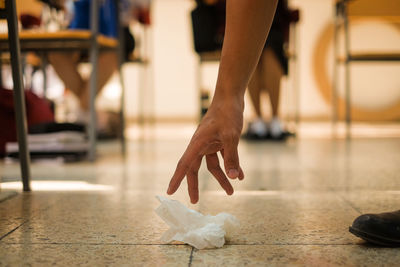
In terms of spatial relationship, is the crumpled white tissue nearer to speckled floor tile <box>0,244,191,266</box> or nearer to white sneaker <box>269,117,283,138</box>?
speckled floor tile <box>0,244,191,266</box>

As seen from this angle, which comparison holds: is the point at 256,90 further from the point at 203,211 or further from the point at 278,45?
the point at 203,211

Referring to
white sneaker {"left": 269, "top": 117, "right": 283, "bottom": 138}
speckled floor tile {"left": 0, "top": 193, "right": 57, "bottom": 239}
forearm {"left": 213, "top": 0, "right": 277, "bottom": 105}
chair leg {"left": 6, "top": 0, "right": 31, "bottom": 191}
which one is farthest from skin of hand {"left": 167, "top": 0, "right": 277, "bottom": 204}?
white sneaker {"left": 269, "top": 117, "right": 283, "bottom": 138}

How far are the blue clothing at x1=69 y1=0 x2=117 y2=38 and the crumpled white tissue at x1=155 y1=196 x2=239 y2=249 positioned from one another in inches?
77.6

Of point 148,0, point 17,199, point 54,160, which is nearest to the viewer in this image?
point 17,199

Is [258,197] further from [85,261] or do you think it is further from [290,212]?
[85,261]

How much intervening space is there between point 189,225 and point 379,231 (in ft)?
0.90

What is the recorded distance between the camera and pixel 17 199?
117cm

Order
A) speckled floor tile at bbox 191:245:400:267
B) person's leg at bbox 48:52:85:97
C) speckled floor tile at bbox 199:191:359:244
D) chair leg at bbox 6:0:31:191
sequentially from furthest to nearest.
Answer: person's leg at bbox 48:52:85:97 < chair leg at bbox 6:0:31:191 < speckled floor tile at bbox 199:191:359:244 < speckled floor tile at bbox 191:245:400:267

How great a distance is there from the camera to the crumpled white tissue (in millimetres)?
749

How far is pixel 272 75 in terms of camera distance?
130 inches

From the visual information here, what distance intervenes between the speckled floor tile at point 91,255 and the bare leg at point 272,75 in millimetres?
2587

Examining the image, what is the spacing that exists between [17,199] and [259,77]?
7.95ft

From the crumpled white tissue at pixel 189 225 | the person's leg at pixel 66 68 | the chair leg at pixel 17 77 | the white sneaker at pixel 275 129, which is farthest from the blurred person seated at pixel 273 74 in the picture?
the crumpled white tissue at pixel 189 225

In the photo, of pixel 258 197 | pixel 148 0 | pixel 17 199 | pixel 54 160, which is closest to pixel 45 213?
pixel 17 199
